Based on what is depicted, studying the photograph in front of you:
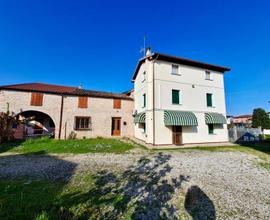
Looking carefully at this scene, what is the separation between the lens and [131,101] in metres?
23.1

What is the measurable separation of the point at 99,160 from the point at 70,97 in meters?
12.8

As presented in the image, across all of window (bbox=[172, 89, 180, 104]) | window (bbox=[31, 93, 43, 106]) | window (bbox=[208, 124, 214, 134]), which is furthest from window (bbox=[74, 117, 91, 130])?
window (bbox=[208, 124, 214, 134])

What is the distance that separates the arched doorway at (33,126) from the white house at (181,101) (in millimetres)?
14073

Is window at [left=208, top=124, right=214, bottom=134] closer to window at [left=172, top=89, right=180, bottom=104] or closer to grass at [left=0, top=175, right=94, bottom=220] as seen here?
window at [left=172, top=89, right=180, bottom=104]

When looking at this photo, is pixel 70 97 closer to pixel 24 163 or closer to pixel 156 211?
pixel 24 163

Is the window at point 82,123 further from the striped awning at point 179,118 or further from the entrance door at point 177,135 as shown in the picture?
the entrance door at point 177,135

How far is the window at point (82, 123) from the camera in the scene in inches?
782

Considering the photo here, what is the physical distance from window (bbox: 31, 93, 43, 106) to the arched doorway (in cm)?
275

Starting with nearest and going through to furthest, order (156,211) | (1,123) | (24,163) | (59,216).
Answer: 1. (59,216)
2. (156,211)
3. (24,163)
4. (1,123)

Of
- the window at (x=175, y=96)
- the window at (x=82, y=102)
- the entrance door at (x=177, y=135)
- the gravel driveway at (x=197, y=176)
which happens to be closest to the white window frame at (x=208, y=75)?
the window at (x=175, y=96)

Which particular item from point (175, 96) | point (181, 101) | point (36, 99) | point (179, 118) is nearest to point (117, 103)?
point (175, 96)

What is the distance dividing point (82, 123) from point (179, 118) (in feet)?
43.3

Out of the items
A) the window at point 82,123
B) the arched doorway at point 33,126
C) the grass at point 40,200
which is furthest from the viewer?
the window at point 82,123

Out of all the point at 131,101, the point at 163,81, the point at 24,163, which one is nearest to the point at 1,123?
the point at 24,163
